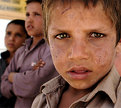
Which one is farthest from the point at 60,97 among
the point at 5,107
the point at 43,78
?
the point at 5,107

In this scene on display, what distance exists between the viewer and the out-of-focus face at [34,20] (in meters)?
1.83

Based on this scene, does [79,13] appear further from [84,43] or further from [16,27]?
[16,27]

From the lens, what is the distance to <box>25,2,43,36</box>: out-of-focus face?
1834 mm

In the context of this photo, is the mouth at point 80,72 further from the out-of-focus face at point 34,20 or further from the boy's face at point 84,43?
the out-of-focus face at point 34,20

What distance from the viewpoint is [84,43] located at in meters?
0.69

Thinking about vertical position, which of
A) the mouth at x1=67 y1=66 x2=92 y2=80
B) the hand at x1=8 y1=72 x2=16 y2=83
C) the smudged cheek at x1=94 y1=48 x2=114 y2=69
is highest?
the smudged cheek at x1=94 y1=48 x2=114 y2=69

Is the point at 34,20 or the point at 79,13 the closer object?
the point at 79,13

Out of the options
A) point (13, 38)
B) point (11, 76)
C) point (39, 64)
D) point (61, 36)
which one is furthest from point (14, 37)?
point (61, 36)

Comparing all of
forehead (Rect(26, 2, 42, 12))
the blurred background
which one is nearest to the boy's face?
forehead (Rect(26, 2, 42, 12))

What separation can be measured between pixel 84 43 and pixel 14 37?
6.11 feet

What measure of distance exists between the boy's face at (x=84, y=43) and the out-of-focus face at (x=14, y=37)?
1.74 meters

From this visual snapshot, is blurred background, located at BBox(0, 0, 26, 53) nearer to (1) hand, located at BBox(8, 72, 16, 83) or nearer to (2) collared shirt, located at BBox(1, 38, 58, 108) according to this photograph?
(2) collared shirt, located at BBox(1, 38, 58, 108)

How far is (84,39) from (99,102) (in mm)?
227

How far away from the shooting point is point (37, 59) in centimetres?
161
